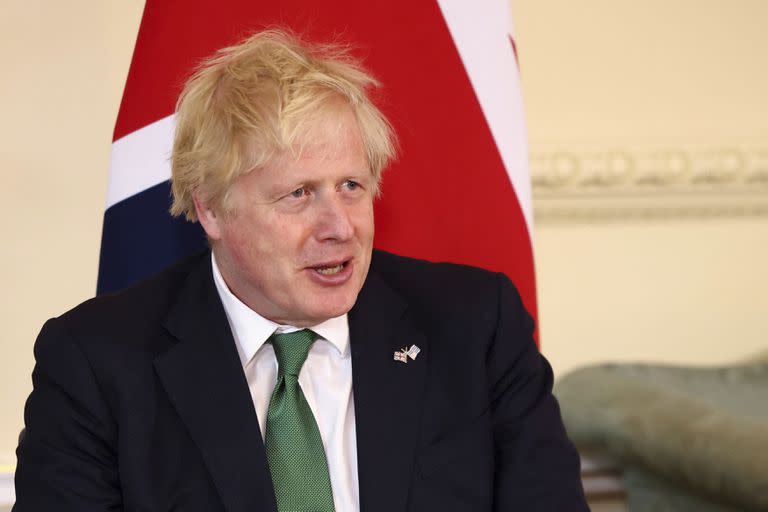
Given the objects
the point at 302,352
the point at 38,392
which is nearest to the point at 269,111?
the point at 302,352

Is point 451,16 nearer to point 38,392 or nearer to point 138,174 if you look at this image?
point 138,174

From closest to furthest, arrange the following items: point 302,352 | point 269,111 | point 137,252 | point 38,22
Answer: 1. point 269,111
2. point 302,352
3. point 137,252
4. point 38,22

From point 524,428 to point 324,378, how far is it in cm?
35

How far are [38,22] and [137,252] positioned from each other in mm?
790

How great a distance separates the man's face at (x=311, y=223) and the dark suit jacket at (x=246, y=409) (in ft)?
0.53

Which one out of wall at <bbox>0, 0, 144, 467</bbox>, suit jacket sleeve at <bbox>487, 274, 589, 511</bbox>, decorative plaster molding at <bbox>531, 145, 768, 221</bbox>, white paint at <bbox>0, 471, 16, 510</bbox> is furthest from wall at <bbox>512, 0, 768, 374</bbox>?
white paint at <bbox>0, 471, 16, 510</bbox>

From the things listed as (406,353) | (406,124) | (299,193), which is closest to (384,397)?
(406,353)

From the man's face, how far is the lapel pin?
0.18 meters

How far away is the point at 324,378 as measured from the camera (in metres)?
1.83

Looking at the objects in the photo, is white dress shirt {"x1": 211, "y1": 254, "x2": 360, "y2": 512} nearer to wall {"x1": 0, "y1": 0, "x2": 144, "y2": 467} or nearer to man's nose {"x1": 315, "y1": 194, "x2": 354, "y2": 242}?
man's nose {"x1": 315, "y1": 194, "x2": 354, "y2": 242}

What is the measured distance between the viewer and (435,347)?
1.85 m

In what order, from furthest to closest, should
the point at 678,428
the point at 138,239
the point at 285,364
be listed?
the point at 678,428, the point at 138,239, the point at 285,364

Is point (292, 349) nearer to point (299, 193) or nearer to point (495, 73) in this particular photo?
point (299, 193)

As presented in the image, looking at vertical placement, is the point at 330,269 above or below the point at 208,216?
below
